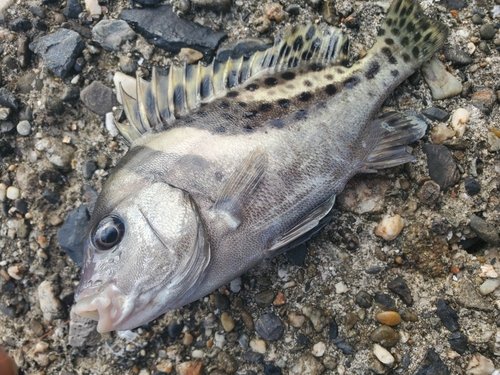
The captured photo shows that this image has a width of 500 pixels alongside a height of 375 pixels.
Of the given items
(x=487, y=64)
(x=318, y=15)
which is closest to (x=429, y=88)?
(x=487, y=64)

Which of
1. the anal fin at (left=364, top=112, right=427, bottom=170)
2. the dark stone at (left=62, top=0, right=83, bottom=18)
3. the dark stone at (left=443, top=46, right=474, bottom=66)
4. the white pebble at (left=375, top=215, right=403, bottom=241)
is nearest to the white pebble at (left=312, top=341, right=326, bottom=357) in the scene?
the white pebble at (left=375, top=215, right=403, bottom=241)

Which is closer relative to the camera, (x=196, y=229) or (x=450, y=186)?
(x=196, y=229)

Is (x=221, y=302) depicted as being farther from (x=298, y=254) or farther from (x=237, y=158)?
(x=237, y=158)

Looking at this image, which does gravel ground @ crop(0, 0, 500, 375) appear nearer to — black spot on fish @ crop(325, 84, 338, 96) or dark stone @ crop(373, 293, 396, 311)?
dark stone @ crop(373, 293, 396, 311)

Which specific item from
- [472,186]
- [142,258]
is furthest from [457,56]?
[142,258]

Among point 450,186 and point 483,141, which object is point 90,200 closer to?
point 450,186
